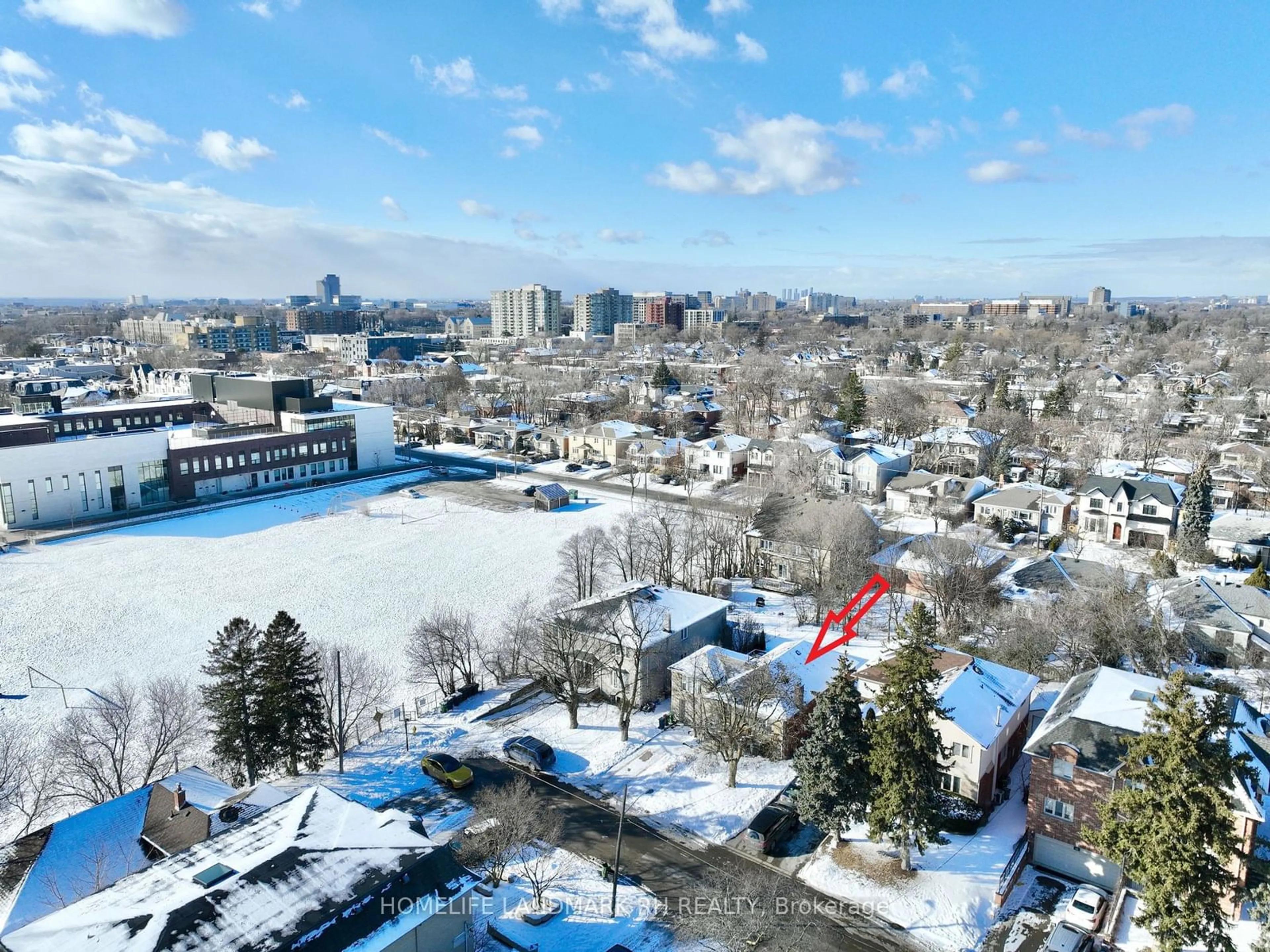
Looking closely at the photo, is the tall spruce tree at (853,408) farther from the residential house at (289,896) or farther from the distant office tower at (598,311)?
the distant office tower at (598,311)

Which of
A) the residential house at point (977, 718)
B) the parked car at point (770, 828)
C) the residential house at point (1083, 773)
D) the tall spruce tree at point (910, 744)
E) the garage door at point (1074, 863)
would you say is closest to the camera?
the tall spruce tree at point (910, 744)

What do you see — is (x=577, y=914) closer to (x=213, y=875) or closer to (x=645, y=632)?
(x=213, y=875)

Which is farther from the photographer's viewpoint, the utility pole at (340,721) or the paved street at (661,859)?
the utility pole at (340,721)

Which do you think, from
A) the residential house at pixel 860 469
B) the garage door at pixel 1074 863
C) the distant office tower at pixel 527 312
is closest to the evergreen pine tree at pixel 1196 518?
the residential house at pixel 860 469

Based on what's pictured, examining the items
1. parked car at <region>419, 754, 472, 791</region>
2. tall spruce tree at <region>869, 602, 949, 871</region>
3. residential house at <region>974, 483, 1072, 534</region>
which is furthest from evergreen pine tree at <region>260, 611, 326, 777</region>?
residential house at <region>974, 483, 1072, 534</region>

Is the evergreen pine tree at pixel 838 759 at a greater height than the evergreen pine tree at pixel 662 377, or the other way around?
the evergreen pine tree at pixel 662 377

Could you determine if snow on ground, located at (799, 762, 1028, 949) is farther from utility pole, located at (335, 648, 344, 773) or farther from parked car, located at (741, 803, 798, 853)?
utility pole, located at (335, 648, 344, 773)
